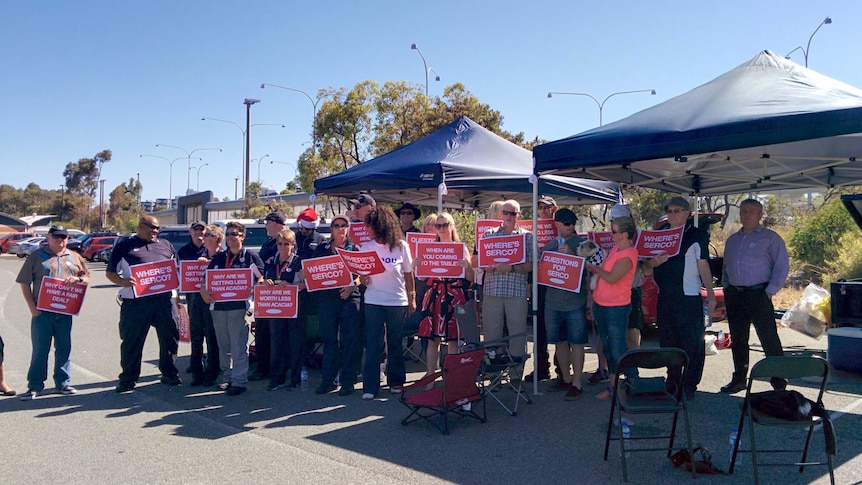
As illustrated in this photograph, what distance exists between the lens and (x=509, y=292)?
672 centimetres

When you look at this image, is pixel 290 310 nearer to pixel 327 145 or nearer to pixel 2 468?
pixel 2 468

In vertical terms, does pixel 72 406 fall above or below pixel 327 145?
below

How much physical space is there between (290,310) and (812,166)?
242 inches

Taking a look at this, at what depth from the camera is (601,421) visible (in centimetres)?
582

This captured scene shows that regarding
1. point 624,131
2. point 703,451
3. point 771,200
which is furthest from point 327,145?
point 703,451

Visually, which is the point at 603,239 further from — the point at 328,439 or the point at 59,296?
the point at 59,296

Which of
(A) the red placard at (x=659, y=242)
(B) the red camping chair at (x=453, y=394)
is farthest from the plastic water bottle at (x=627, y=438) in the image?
(A) the red placard at (x=659, y=242)

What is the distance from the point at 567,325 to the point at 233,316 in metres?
3.52

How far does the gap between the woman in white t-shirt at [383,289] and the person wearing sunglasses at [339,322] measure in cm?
22

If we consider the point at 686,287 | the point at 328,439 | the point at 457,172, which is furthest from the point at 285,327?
the point at 686,287

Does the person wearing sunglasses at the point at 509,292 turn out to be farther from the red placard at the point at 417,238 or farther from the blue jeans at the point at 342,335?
the blue jeans at the point at 342,335

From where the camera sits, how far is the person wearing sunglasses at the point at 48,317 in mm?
6727

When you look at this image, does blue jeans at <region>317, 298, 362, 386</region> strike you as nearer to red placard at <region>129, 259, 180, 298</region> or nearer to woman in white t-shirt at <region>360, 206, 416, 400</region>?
woman in white t-shirt at <region>360, 206, 416, 400</region>

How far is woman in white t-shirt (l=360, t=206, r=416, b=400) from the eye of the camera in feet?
21.8
